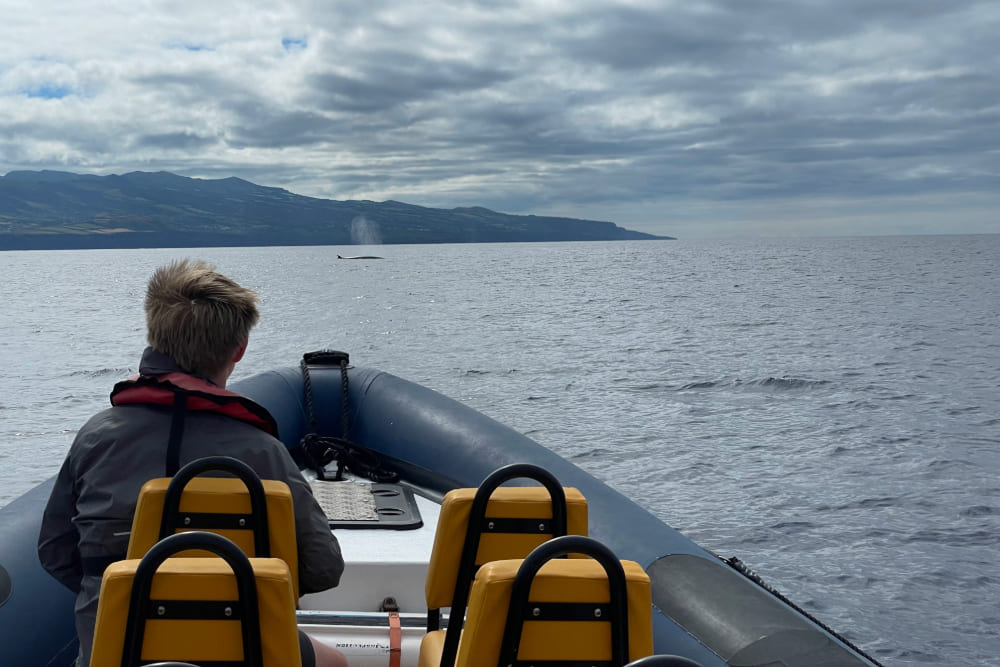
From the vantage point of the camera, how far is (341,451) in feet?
18.5

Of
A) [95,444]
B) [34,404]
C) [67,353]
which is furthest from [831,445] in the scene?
[67,353]

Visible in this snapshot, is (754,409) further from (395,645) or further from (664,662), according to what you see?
(664,662)

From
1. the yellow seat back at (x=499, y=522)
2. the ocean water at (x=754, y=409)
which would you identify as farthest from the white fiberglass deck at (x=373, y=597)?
the ocean water at (x=754, y=409)

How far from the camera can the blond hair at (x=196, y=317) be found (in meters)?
2.18

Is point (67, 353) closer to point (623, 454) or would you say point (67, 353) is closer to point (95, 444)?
point (623, 454)

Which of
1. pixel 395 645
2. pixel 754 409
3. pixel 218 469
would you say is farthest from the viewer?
pixel 754 409

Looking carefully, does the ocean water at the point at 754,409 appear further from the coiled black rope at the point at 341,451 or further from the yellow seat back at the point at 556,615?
the yellow seat back at the point at 556,615

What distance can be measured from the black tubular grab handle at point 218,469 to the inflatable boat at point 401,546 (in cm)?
132

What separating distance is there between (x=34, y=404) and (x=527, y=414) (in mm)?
9421

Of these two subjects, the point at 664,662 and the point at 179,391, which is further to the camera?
the point at 179,391

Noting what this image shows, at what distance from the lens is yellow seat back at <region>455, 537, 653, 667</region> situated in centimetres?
178

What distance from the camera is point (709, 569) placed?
11.6ft

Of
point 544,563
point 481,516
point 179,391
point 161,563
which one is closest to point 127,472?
point 179,391

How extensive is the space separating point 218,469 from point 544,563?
0.80m
